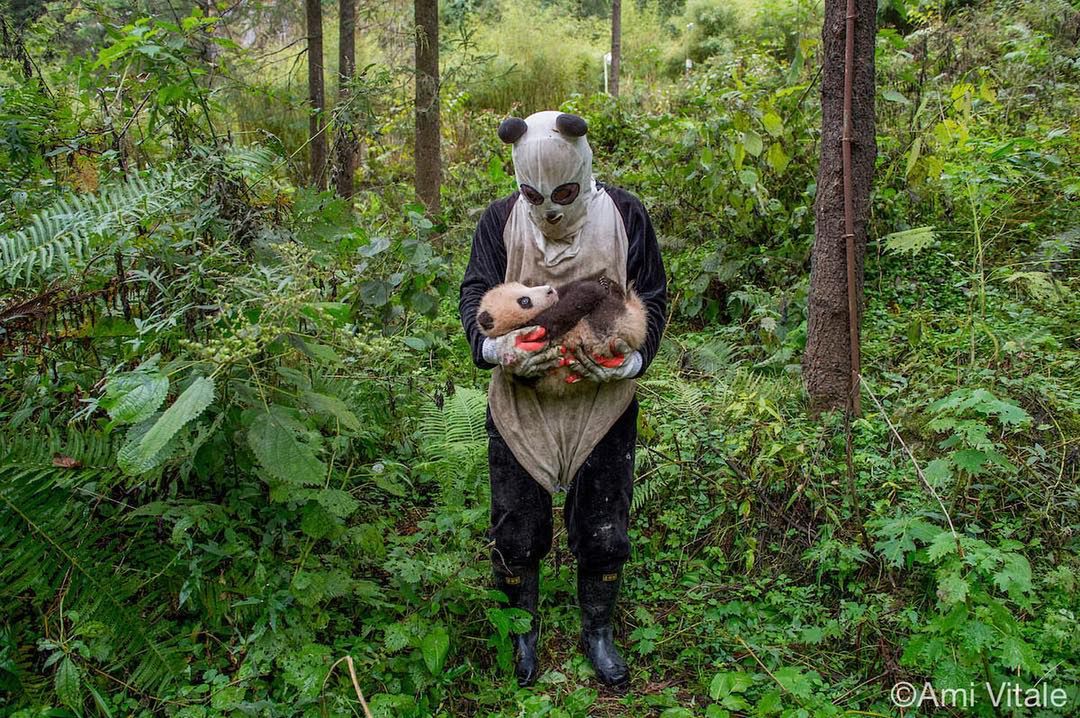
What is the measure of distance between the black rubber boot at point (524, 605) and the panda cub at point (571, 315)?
86cm

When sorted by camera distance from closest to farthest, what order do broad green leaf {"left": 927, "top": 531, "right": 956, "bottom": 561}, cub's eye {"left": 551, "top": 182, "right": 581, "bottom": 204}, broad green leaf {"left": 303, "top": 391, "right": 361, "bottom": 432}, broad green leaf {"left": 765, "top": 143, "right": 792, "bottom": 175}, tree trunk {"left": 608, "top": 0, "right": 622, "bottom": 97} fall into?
broad green leaf {"left": 927, "top": 531, "right": 956, "bottom": 561}, cub's eye {"left": 551, "top": 182, "right": 581, "bottom": 204}, broad green leaf {"left": 303, "top": 391, "right": 361, "bottom": 432}, broad green leaf {"left": 765, "top": 143, "right": 792, "bottom": 175}, tree trunk {"left": 608, "top": 0, "right": 622, "bottom": 97}

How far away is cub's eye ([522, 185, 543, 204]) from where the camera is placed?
253cm

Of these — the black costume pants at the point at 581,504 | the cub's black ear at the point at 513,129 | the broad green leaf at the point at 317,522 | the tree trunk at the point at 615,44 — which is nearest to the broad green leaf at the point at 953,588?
the black costume pants at the point at 581,504

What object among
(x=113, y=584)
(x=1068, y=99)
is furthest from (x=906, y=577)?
(x=1068, y=99)

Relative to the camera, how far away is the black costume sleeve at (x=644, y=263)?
2760 millimetres

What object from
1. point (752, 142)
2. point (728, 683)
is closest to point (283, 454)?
point (728, 683)

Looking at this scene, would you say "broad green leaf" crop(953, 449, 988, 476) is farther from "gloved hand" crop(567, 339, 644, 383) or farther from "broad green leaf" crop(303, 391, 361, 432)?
"broad green leaf" crop(303, 391, 361, 432)

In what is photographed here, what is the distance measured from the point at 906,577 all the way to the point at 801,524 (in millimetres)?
493

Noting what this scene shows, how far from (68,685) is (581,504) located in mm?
1810

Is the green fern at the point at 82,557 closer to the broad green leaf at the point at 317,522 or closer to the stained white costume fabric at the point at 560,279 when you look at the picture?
A: the broad green leaf at the point at 317,522

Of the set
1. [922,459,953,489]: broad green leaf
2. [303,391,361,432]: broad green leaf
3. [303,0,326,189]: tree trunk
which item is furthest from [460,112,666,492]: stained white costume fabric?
[303,0,326,189]: tree trunk

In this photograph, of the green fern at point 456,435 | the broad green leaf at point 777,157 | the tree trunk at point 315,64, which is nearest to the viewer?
the green fern at point 456,435

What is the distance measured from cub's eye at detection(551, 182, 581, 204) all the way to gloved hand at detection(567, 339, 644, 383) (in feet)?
1.64

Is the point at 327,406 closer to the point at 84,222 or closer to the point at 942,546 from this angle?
the point at 84,222
